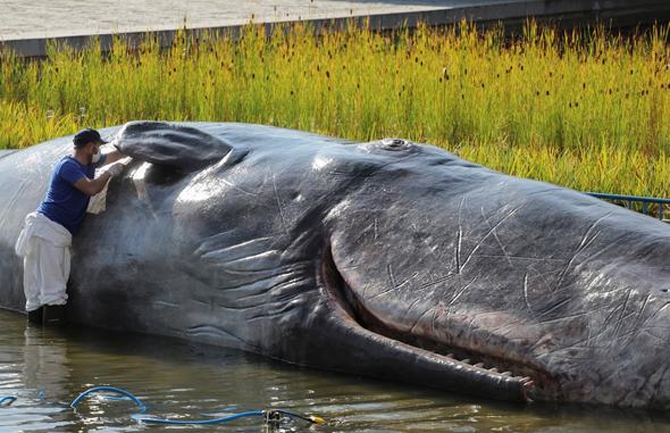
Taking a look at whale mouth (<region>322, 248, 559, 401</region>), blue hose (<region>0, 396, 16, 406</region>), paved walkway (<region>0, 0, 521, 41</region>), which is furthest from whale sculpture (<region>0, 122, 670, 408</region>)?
paved walkway (<region>0, 0, 521, 41</region>)

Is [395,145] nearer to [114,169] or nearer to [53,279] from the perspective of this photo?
[114,169]

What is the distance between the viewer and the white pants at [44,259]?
7984 millimetres

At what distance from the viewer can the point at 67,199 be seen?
8.08m

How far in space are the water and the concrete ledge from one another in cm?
906

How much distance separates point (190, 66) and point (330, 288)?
8245mm

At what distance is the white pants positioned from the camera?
798cm

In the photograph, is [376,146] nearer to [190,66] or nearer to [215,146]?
[215,146]

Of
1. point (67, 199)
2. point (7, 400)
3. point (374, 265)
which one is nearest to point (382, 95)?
point (67, 199)

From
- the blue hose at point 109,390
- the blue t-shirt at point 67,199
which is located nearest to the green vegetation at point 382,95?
the blue t-shirt at point 67,199

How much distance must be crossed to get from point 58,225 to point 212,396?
1.80m

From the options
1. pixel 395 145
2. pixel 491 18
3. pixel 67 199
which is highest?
pixel 491 18

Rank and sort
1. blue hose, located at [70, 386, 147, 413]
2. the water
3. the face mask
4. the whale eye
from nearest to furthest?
the water
blue hose, located at [70, 386, 147, 413]
the whale eye
the face mask

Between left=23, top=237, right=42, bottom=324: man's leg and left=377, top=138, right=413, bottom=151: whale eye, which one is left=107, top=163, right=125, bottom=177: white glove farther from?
left=377, top=138, right=413, bottom=151: whale eye

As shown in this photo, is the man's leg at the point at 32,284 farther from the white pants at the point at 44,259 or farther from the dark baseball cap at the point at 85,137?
the dark baseball cap at the point at 85,137
